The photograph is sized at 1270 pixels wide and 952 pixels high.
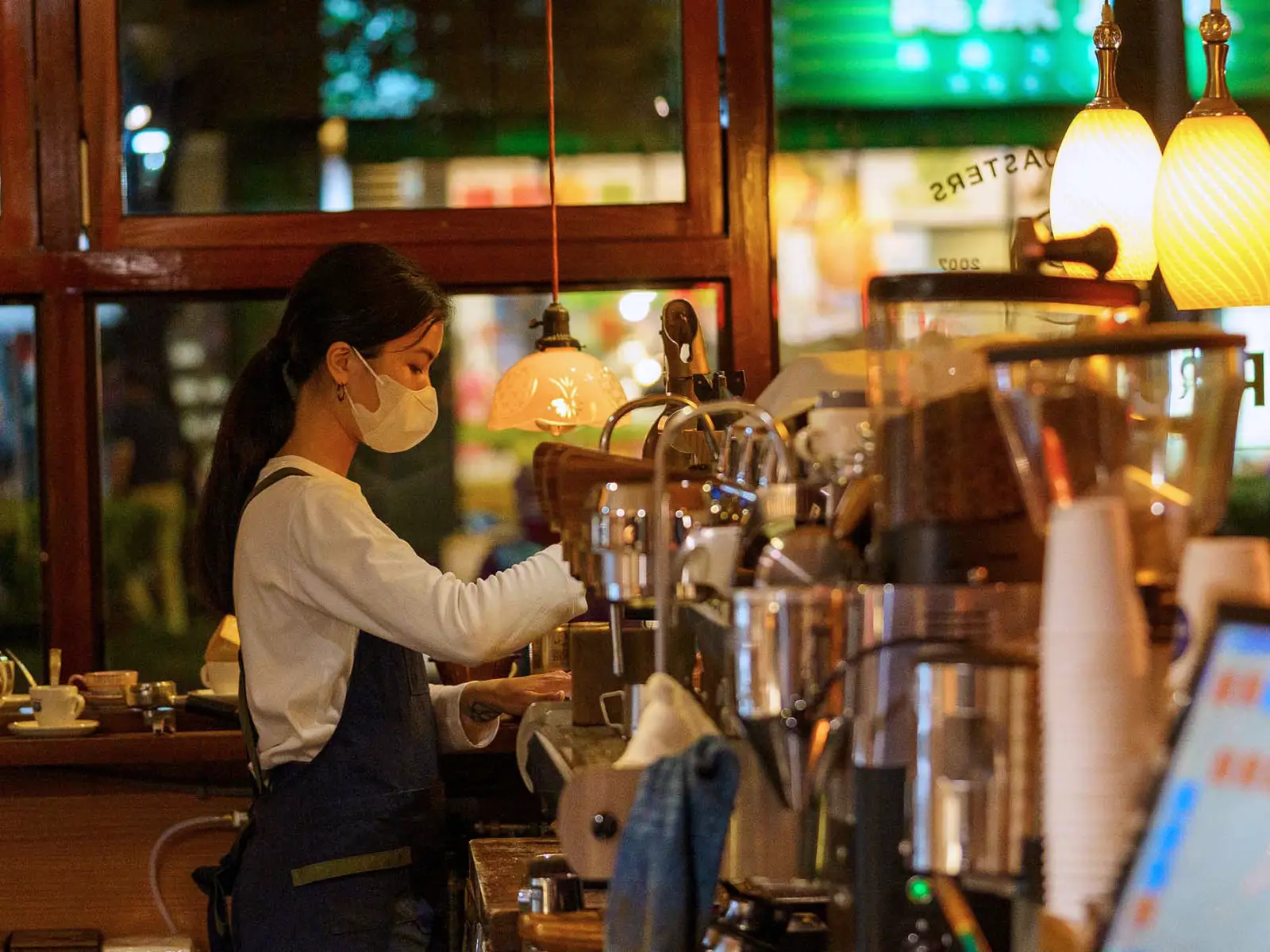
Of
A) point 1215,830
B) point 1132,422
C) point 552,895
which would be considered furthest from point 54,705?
point 1215,830

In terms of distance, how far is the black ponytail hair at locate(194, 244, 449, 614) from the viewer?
102 inches

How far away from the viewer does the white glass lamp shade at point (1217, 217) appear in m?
2.50

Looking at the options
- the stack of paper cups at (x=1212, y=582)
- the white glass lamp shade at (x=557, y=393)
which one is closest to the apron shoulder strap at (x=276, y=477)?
the white glass lamp shade at (x=557, y=393)

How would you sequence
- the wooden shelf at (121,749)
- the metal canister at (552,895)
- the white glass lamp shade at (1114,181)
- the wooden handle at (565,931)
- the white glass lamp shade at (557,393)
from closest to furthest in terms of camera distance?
the wooden handle at (565,931) → the metal canister at (552,895) → the white glass lamp shade at (1114,181) → the white glass lamp shade at (557,393) → the wooden shelf at (121,749)

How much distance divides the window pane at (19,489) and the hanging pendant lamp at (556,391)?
134cm

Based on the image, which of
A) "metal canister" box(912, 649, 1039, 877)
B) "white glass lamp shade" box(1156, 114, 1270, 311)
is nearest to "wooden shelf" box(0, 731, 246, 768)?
"white glass lamp shade" box(1156, 114, 1270, 311)

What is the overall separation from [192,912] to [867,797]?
106 inches

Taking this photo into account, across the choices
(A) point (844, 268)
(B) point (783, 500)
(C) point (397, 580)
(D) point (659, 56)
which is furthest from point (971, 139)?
(B) point (783, 500)

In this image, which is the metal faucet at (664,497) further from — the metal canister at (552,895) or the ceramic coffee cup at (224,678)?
the ceramic coffee cup at (224,678)

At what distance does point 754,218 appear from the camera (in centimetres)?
413

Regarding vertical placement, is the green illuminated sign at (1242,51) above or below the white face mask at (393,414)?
above

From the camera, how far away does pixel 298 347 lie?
2645 millimetres

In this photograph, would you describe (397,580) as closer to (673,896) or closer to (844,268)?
(673,896)

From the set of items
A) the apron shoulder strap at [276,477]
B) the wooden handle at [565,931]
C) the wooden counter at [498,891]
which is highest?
the apron shoulder strap at [276,477]
